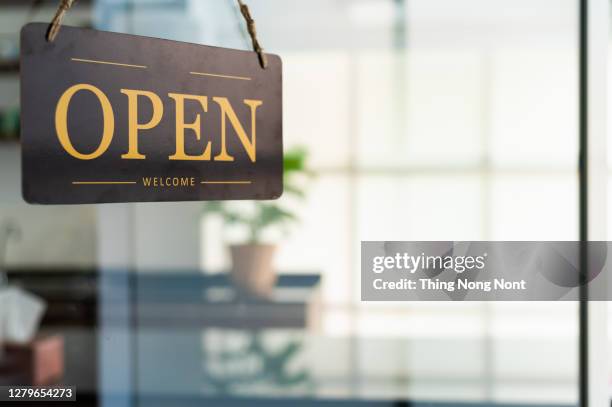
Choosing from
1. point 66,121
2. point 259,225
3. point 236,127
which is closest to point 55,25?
point 66,121

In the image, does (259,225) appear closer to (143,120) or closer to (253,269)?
(253,269)

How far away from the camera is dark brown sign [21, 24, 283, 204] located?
736 mm

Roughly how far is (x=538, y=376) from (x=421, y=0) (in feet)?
4.35

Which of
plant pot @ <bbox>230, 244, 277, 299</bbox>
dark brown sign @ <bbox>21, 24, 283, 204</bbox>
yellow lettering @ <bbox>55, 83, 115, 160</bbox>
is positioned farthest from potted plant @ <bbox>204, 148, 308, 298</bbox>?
yellow lettering @ <bbox>55, 83, 115, 160</bbox>

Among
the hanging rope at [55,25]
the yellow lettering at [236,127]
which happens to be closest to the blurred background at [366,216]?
the yellow lettering at [236,127]

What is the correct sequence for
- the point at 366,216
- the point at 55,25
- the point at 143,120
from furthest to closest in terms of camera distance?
1. the point at 366,216
2. the point at 143,120
3. the point at 55,25

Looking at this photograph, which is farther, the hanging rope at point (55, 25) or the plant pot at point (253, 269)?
the plant pot at point (253, 269)

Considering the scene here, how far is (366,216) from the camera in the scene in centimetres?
219

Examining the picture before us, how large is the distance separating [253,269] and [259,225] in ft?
0.54

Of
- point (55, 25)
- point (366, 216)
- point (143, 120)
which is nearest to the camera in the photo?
point (55, 25)

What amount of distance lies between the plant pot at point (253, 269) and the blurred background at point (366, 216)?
0.04 ft

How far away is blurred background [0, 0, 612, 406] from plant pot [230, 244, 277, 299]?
0.01 metres

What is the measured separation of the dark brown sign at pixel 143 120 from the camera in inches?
29.0

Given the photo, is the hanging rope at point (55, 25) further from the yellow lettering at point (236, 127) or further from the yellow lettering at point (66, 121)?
the yellow lettering at point (236, 127)
